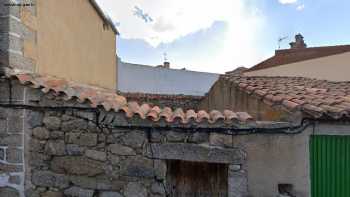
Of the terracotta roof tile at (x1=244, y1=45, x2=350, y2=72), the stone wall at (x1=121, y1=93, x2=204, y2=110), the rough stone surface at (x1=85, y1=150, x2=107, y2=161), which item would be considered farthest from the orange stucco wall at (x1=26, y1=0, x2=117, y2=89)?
the terracotta roof tile at (x1=244, y1=45, x2=350, y2=72)

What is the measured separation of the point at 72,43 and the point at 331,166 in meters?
5.15

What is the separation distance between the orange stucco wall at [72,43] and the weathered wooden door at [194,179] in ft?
8.75

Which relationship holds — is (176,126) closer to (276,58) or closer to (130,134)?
(130,134)

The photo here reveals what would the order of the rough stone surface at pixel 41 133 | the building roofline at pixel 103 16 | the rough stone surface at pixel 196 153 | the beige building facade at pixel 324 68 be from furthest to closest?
the beige building facade at pixel 324 68
the building roofline at pixel 103 16
the rough stone surface at pixel 41 133
the rough stone surface at pixel 196 153

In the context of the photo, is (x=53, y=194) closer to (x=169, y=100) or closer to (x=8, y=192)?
(x=8, y=192)

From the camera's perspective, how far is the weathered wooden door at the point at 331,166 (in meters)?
4.21

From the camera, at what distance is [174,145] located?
396cm

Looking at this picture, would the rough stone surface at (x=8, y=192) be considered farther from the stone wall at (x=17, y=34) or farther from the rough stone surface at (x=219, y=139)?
the rough stone surface at (x=219, y=139)

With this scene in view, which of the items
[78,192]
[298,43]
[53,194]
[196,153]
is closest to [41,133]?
[53,194]

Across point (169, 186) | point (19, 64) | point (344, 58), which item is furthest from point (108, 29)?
point (344, 58)

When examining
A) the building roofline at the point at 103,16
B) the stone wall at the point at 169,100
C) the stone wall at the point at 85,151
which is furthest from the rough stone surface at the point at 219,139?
the stone wall at the point at 169,100

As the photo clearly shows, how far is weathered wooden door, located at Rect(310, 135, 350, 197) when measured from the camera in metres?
4.21

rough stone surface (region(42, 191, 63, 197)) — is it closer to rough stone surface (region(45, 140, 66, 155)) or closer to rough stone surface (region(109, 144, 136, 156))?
rough stone surface (region(45, 140, 66, 155))

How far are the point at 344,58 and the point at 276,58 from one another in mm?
4183
